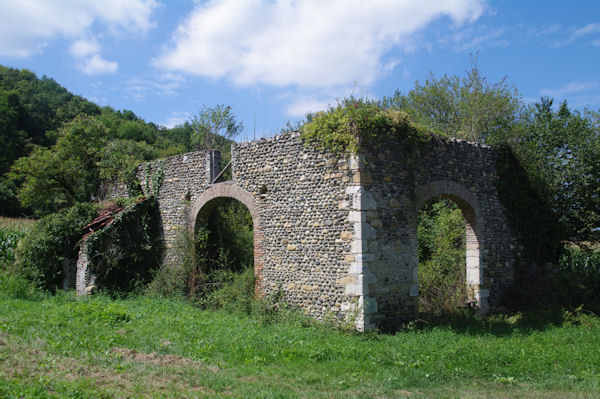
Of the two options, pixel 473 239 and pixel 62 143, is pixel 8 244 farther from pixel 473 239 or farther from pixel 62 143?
pixel 473 239

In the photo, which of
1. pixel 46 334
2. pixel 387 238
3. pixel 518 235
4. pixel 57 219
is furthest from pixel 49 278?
pixel 518 235

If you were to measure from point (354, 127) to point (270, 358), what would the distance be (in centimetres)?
440

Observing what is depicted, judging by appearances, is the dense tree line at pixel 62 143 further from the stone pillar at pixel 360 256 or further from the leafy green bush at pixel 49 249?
the stone pillar at pixel 360 256

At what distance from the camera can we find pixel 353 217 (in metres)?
8.07

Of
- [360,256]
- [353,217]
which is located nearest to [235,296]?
[360,256]

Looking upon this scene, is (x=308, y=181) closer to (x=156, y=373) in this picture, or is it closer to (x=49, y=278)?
(x=156, y=373)

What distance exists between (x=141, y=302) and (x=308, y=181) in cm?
512

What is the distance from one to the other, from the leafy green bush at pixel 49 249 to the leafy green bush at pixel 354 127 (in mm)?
7615

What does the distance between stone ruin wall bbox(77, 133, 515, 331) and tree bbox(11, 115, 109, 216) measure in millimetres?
7148

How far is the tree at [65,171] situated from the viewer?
15523mm

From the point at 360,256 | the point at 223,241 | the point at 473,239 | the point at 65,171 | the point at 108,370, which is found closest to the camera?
the point at 108,370

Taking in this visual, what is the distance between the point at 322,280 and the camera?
842 centimetres

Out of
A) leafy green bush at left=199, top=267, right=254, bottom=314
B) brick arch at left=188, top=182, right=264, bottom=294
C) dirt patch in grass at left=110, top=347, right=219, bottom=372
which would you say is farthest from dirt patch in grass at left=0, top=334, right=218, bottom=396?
brick arch at left=188, top=182, right=264, bottom=294

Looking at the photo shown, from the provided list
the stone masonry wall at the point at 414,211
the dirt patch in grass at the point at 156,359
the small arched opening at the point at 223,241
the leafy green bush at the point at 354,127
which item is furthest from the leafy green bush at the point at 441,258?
the dirt patch in grass at the point at 156,359
